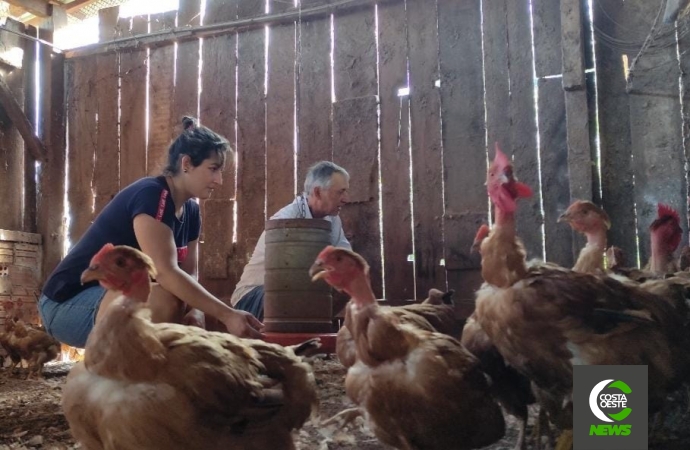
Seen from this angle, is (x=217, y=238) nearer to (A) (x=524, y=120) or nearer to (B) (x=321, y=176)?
(B) (x=321, y=176)

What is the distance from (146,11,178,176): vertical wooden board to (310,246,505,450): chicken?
457cm

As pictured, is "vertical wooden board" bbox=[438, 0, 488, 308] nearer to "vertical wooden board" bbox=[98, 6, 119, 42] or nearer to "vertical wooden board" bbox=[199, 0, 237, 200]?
"vertical wooden board" bbox=[199, 0, 237, 200]

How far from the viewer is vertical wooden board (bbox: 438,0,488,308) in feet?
17.3

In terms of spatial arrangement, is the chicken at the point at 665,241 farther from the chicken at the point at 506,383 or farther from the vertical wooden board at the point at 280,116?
the vertical wooden board at the point at 280,116

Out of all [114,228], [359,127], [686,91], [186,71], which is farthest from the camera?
[186,71]

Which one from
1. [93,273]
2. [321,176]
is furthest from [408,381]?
[321,176]

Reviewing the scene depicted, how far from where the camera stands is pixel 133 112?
6750 mm

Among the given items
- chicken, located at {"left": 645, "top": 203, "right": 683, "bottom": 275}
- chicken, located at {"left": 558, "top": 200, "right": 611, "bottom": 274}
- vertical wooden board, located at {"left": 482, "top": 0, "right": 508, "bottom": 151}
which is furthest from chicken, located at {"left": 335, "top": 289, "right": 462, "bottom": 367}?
vertical wooden board, located at {"left": 482, "top": 0, "right": 508, "bottom": 151}

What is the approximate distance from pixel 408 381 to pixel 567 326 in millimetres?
670

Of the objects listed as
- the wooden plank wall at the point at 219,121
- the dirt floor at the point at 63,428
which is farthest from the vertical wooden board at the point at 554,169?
the wooden plank wall at the point at 219,121

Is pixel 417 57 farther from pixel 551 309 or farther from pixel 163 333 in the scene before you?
pixel 163 333

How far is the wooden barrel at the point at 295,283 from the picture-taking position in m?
4.54

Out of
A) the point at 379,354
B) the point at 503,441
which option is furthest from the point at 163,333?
the point at 503,441

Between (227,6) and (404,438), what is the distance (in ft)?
17.3
